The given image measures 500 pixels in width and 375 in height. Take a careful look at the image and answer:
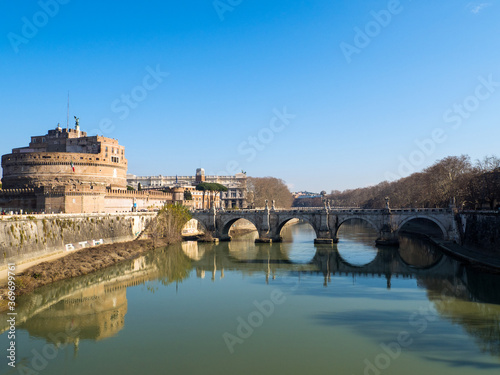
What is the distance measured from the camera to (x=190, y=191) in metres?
74.6

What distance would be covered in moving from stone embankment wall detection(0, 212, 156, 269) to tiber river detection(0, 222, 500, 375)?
3.75 m

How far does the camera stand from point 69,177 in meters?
51.1

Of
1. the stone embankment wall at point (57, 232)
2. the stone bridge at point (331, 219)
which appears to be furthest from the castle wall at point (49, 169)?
the stone bridge at point (331, 219)

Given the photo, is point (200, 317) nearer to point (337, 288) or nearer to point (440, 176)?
point (337, 288)

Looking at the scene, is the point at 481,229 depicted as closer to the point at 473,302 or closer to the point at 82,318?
the point at 473,302

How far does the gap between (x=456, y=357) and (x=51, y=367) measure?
46.5ft

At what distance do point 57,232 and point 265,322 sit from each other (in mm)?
20116

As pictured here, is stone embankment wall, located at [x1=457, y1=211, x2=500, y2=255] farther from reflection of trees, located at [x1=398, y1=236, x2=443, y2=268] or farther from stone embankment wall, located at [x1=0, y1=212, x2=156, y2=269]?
stone embankment wall, located at [x1=0, y1=212, x2=156, y2=269]

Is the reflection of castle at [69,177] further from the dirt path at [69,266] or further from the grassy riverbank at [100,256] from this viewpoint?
the dirt path at [69,266]

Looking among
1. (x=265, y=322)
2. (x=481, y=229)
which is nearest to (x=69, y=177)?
(x=265, y=322)

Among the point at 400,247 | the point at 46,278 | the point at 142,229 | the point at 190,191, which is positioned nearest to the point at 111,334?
the point at 46,278

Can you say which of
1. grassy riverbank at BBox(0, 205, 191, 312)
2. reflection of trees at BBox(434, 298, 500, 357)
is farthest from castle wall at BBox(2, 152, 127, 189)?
reflection of trees at BBox(434, 298, 500, 357)

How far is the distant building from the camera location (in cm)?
8196

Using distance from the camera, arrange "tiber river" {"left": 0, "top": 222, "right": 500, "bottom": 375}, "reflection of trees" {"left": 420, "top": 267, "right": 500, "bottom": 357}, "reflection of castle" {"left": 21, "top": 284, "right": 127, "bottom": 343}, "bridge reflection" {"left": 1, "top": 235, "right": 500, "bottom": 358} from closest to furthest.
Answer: "tiber river" {"left": 0, "top": 222, "right": 500, "bottom": 375}, "reflection of trees" {"left": 420, "top": 267, "right": 500, "bottom": 357}, "reflection of castle" {"left": 21, "top": 284, "right": 127, "bottom": 343}, "bridge reflection" {"left": 1, "top": 235, "right": 500, "bottom": 358}
